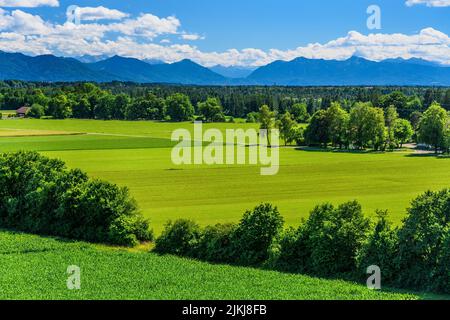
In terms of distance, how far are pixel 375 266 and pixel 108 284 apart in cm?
1470

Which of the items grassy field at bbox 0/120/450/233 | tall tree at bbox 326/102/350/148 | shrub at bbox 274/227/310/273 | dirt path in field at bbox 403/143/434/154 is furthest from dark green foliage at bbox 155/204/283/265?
tall tree at bbox 326/102/350/148

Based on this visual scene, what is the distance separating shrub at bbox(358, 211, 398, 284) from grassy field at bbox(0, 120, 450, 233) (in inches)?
581

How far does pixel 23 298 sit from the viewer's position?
2730 centimetres

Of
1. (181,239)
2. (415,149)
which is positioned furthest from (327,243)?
(415,149)

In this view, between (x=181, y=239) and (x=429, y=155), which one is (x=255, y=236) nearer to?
(x=181, y=239)

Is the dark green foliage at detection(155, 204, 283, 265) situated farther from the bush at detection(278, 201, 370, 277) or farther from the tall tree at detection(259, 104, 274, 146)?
the tall tree at detection(259, 104, 274, 146)

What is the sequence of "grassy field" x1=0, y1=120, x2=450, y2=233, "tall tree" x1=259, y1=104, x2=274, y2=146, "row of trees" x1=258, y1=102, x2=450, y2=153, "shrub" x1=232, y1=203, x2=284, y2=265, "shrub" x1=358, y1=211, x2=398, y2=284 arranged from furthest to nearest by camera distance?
1. "tall tree" x1=259, y1=104, x2=274, y2=146
2. "row of trees" x1=258, y1=102, x2=450, y2=153
3. "grassy field" x1=0, y1=120, x2=450, y2=233
4. "shrub" x1=232, y1=203, x2=284, y2=265
5. "shrub" x1=358, y1=211, x2=398, y2=284

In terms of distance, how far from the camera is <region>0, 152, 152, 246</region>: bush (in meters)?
42.1

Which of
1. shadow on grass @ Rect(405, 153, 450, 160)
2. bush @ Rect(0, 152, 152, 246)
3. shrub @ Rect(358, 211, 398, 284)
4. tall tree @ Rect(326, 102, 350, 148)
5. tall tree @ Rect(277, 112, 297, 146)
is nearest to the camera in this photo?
shrub @ Rect(358, 211, 398, 284)

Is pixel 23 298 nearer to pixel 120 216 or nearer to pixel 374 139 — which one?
pixel 120 216

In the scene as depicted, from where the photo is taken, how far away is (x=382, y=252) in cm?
3075

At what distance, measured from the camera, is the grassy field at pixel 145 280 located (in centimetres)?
2761

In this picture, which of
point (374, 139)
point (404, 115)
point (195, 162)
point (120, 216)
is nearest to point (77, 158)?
point (195, 162)
